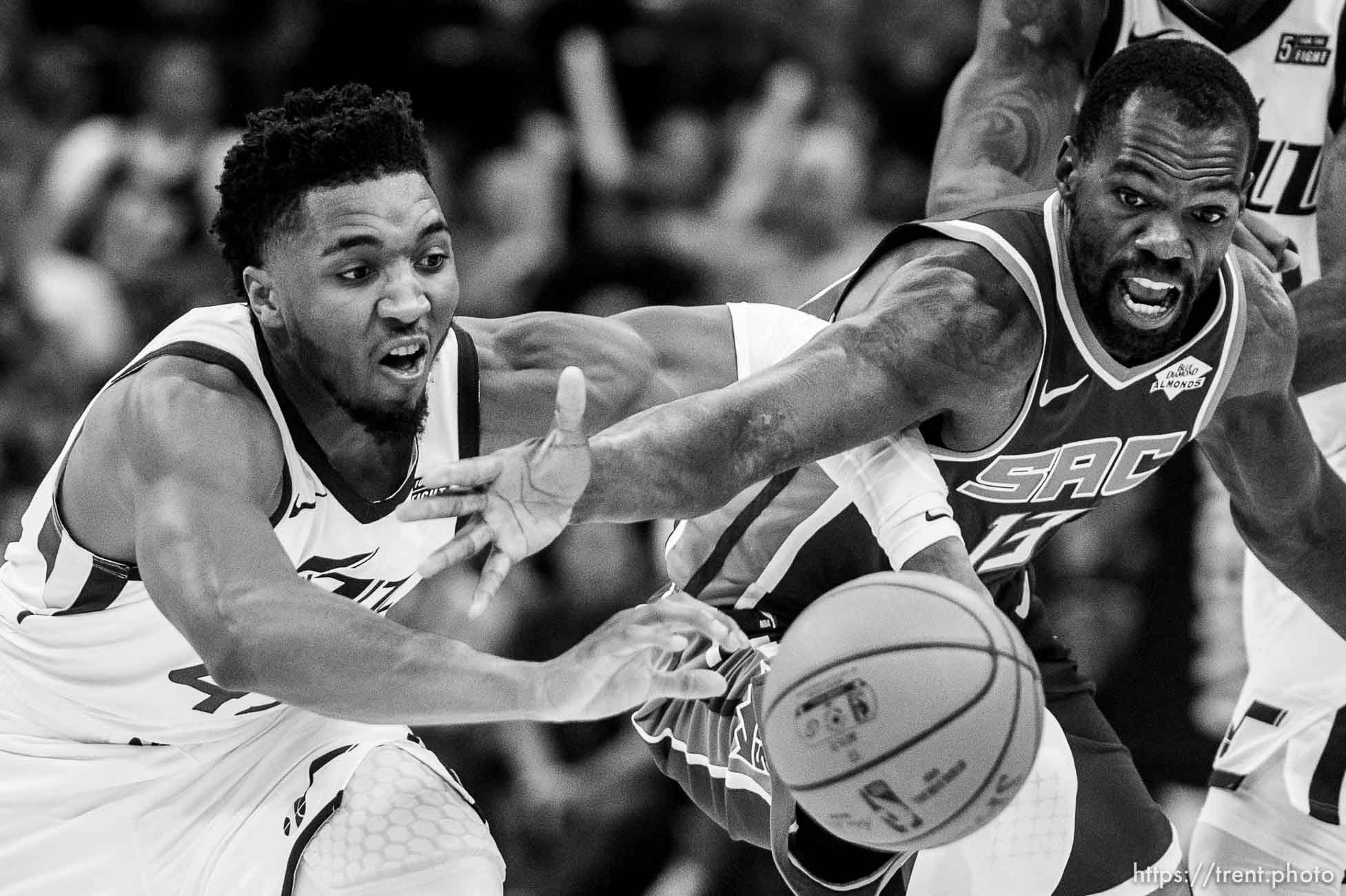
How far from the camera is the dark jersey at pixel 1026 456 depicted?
396cm

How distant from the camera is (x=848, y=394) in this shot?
3668 millimetres

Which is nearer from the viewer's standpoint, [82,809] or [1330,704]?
[82,809]

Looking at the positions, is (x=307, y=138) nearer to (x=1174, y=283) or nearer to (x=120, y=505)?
(x=120, y=505)

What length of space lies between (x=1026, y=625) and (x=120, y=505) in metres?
2.41

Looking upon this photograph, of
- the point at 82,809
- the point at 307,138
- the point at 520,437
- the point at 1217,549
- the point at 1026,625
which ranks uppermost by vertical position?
the point at 307,138

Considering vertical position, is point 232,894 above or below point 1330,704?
above

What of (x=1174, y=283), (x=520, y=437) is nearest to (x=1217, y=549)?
(x=1174, y=283)

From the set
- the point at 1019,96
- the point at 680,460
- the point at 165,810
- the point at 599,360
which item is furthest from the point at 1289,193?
the point at 165,810

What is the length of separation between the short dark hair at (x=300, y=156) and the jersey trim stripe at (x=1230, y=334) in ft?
6.14

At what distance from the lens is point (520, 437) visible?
4070mm

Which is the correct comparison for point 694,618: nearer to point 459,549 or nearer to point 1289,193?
point 459,549

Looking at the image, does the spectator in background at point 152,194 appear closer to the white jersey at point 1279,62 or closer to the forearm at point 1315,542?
the white jersey at point 1279,62

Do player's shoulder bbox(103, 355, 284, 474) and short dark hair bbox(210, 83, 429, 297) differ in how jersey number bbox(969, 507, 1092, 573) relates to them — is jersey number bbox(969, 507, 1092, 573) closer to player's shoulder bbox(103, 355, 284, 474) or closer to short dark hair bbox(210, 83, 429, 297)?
short dark hair bbox(210, 83, 429, 297)

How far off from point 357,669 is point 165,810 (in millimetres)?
1043
